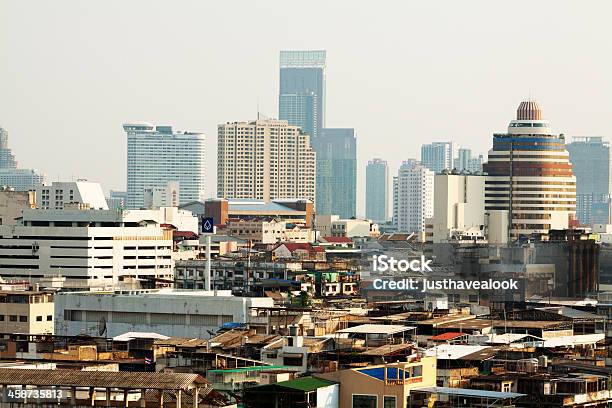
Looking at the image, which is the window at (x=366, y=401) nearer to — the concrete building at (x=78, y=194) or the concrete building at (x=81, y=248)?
the concrete building at (x=81, y=248)

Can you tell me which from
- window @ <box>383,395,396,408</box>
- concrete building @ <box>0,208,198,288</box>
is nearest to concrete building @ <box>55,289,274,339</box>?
window @ <box>383,395,396,408</box>

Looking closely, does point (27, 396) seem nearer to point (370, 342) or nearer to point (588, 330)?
point (370, 342)

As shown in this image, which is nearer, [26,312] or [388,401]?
[388,401]

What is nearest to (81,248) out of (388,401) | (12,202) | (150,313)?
(12,202)

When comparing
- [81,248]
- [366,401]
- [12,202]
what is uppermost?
[12,202]

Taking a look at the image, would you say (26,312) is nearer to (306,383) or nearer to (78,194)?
(306,383)

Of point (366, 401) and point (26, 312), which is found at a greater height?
point (26, 312)
